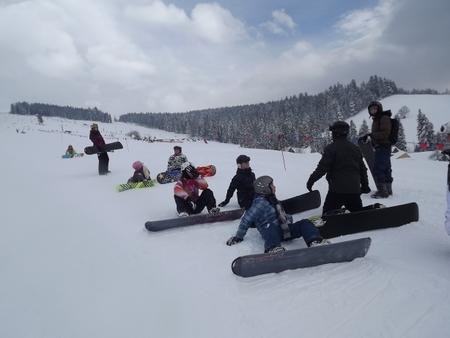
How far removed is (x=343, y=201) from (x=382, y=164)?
2043 millimetres

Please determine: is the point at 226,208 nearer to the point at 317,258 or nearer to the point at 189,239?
the point at 189,239

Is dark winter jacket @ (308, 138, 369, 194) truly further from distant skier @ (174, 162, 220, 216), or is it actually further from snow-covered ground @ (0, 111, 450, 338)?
distant skier @ (174, 162, 220, 216)

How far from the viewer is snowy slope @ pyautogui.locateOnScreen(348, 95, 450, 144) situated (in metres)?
89.8

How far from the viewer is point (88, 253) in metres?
5.18

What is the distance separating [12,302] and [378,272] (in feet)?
14.2

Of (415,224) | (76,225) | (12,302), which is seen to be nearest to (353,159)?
(415,224)

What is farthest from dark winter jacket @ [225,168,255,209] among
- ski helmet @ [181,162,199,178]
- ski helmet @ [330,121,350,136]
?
ski helmet @ [330,121,350,136]

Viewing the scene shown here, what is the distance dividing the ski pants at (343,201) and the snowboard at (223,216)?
1.00 m

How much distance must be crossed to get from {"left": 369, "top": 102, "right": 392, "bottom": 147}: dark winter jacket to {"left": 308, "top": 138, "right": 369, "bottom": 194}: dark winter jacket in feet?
5.79

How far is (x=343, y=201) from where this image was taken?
207 inches

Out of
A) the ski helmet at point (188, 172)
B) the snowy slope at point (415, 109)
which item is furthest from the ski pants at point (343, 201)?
the snowy slope at point (415, 109)

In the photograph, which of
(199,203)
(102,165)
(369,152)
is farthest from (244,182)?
(102,165)

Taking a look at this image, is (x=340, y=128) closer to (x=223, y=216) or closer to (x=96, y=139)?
(x=223, y=216)

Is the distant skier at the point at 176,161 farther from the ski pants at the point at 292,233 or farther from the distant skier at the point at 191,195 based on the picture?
the ski pants at the point at 292,233
